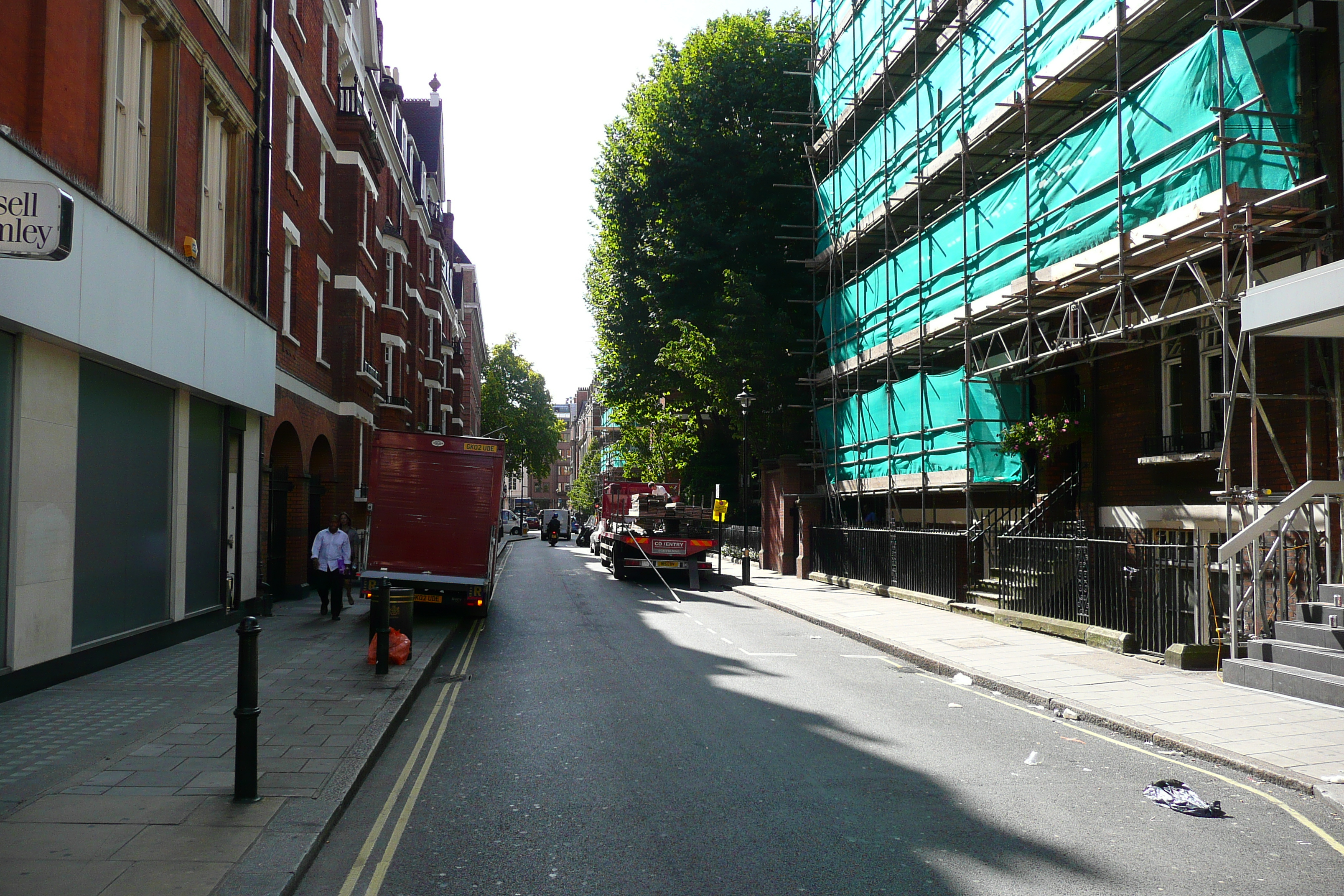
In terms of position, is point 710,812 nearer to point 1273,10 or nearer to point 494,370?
point 1273,10

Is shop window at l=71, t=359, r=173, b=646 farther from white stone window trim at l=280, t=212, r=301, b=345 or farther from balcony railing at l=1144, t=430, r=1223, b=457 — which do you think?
balcony railing at l=1144, t=430, r=1223, b=457

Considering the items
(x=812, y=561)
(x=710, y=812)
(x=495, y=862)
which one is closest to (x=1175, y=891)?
(x=710, y=812)

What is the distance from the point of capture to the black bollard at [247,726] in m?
5.73

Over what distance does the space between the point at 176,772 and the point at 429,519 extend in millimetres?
9992

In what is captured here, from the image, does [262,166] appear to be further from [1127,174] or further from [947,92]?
[1127,174]

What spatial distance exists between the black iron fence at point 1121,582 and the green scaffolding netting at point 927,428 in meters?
2.52

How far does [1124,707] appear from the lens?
9.03m

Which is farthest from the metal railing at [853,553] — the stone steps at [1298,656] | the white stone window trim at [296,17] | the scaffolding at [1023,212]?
the white stone window trim at [296,17]

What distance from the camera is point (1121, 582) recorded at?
12.5 m

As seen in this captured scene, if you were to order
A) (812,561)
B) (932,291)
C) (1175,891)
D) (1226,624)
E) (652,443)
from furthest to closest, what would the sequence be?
(652,443) → (812,561) → (932,291) → (1226,624) → (1175,891)

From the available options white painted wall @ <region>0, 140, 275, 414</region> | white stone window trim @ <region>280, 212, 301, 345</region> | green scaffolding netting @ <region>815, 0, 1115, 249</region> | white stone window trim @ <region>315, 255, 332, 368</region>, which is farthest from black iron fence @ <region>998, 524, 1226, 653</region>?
white stone window trim @ <region>315, 255, 332, 368</region>

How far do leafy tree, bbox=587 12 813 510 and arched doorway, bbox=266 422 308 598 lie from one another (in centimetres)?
1303

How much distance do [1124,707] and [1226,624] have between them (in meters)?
3.18

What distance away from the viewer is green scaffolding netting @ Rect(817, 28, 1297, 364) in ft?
37.5
